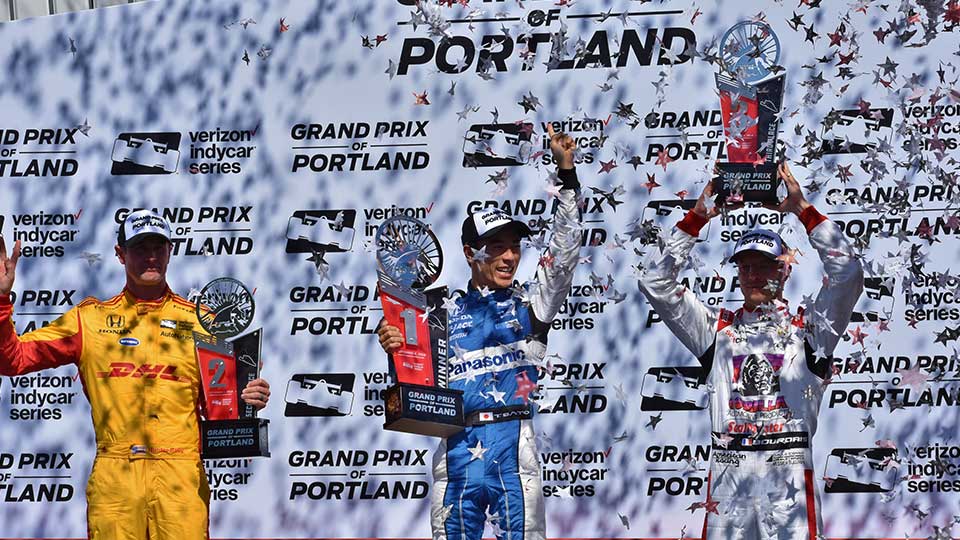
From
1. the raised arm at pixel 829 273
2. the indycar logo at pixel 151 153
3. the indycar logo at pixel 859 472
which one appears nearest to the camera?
the raised arm at pixel 829 273

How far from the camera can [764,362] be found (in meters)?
4.38

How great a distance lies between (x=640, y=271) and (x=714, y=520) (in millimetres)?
1442

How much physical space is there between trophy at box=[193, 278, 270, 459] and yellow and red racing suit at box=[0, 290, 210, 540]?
0.19 feet

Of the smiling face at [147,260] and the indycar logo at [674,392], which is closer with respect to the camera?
the smiling face at [147,260]

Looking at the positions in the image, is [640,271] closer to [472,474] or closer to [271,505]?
[472,474]

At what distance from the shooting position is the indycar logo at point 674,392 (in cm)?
557

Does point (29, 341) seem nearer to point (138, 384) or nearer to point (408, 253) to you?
point (138, 384)

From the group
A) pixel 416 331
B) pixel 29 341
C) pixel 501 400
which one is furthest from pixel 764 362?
pixel 29 341

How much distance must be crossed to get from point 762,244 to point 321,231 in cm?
205

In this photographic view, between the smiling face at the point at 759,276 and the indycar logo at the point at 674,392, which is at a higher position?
the smiling face at the point at 759,276

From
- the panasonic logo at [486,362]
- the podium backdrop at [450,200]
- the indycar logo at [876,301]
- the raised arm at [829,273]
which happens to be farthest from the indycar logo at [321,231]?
the indycar logo at [876,301]

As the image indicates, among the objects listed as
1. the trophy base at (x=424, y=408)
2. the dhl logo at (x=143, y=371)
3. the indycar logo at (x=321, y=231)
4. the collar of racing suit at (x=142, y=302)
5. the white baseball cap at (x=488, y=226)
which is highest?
the indycar logo at (x=321, y=231)

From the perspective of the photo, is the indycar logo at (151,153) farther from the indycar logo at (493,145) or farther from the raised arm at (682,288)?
the raised arm at (682,288)

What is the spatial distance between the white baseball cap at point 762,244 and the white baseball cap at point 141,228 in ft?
6.45
